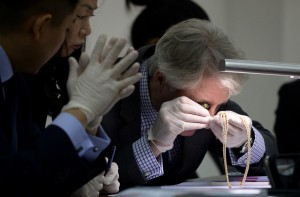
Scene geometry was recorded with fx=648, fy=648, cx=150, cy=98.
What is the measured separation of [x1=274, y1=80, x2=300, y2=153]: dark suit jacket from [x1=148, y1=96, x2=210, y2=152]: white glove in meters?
0.99

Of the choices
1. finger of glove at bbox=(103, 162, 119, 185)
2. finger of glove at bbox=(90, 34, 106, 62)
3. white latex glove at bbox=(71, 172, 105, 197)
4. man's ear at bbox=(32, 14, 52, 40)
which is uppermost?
man's ear at bbox=(32, 14, 52, 40)

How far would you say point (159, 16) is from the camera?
2520 millimetres

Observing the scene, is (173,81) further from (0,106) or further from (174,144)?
(0,106)

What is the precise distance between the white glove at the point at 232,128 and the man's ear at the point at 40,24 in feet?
2.44

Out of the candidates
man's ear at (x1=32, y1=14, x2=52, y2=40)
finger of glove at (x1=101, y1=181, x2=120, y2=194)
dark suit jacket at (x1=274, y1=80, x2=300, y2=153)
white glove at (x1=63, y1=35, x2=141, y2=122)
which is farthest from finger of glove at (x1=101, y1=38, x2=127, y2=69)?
dark suit jacket at (x1=274, y1=80, x2=300, y2=153)

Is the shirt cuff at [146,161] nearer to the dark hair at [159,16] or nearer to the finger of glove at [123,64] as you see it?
the finger of glove at [123,64]

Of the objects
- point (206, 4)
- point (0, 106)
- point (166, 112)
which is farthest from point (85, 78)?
point (206, 4)

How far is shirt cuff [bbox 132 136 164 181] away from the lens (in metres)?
1.75

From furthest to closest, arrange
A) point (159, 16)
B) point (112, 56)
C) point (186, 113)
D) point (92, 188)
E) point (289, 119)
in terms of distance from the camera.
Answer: point (289, 119)
point (159, 16)
point (186, 113)
point (92, 188)
point (112, 56)

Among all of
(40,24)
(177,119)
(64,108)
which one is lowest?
(177,119)

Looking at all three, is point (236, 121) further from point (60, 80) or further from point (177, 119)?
point (60, 80)

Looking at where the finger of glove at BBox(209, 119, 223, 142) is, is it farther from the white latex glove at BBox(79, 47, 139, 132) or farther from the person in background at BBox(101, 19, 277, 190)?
the white latex glove at BBox(79, 47, 139, 132)

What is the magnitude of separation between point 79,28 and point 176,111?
1.56ft

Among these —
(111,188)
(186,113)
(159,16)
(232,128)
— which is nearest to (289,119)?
(159,16)
